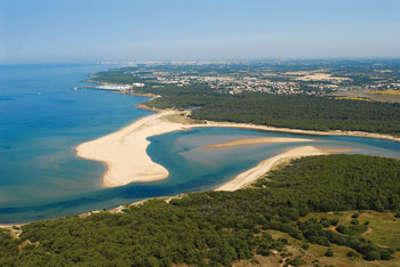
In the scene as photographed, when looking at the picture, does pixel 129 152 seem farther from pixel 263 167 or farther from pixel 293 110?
pixel 293 110

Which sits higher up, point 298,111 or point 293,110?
point 293,110

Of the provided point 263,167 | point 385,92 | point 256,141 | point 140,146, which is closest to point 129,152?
point 140,146

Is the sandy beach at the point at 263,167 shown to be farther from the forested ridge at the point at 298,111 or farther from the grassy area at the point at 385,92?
the grassy area at the point at 385,92

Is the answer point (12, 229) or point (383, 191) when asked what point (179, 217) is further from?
point (383, 191)

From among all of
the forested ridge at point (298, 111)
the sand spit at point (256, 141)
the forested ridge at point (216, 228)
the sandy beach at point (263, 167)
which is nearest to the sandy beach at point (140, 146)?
the sand spit at point (256, 141)

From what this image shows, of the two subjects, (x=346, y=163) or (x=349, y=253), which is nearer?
(x=349, y=253)

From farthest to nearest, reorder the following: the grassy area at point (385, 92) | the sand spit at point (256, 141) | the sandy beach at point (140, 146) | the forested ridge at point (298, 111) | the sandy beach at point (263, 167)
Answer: the grassy area at point (385, 92) → the forested ridge at point (298, 111) → the sand spit at point (256, 141) → the sandy beach at point (140, 146) → the sandy beach at point (263, 167)

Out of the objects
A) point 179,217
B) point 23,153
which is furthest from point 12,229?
point 23,153
